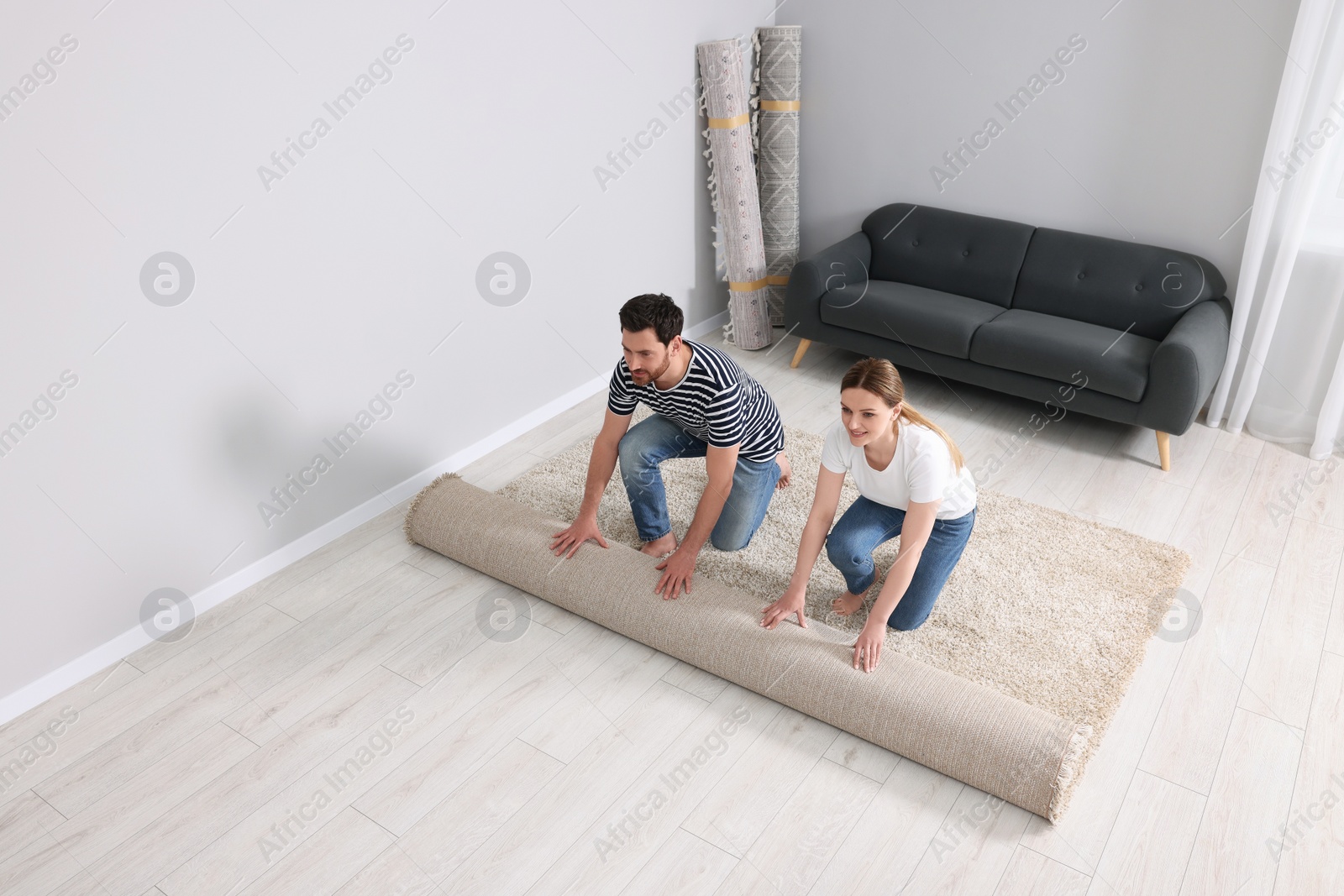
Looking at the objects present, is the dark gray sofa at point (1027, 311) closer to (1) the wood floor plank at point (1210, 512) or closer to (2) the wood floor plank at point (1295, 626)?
(1) the wood floor plank at point (1210, 512)

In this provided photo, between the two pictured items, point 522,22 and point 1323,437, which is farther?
point 1323,437

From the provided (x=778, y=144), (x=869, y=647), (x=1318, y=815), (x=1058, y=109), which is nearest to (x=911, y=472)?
(x=869, y=647)

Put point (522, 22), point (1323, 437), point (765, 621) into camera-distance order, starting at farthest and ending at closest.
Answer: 1. point (1323, 437)
2. point (522, 22)
3. point (765, 621)

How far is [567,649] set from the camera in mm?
2469

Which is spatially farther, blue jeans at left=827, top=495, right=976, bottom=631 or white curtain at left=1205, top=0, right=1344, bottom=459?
white curtain at left=1205, top=0, right=1344, bottom=459

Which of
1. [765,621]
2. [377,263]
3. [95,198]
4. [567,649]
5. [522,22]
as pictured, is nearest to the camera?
[95,198]

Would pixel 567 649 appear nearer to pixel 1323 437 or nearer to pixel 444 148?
pixel 444 148

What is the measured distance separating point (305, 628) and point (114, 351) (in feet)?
2.83

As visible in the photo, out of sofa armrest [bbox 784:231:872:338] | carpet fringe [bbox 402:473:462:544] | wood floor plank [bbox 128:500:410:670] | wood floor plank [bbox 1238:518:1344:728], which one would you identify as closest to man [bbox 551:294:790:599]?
carpet fringe [bbox 402:473:462:544]

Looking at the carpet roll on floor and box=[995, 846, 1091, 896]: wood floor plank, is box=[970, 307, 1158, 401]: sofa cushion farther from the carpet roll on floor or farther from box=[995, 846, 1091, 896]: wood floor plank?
box=[995, 846, 1091, 896]: wood floor plank

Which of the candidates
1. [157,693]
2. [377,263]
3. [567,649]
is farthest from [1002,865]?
[377,263]

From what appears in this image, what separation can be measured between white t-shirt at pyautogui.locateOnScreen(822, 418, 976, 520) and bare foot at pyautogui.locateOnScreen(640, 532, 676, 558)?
0.66 meters

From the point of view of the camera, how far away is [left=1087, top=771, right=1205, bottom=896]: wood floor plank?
184 centimetres

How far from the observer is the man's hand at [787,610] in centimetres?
227
